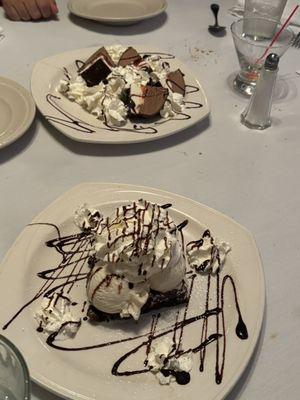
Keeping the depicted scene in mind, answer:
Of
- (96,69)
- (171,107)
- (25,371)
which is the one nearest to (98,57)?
(96,69)

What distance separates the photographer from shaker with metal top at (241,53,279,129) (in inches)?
51.2

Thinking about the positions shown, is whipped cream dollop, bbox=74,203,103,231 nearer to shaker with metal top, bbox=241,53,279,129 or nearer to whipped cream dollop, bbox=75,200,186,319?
whipped cream dollop, bbox=75,200,186,319

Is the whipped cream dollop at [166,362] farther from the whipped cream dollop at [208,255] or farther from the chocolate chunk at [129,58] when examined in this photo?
the chocolate chunk at [129,58]

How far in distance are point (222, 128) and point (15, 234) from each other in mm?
683

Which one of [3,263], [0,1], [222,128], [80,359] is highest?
[0,1]

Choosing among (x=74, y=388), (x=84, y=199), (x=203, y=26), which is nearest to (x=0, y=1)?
(x=203, y=26)

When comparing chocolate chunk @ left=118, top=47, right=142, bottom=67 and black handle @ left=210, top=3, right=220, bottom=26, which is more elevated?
chocolate chunk @ left=118, top=47, right=142, bottom=67

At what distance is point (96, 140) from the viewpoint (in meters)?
1.22

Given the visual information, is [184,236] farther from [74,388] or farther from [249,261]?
[74,388]

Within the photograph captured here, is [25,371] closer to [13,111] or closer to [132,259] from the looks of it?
[132,259]

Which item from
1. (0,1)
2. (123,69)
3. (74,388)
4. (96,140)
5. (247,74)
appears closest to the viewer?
(74,388)

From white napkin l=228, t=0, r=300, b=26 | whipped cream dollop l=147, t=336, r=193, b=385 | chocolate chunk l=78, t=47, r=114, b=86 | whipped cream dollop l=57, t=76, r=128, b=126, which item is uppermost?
chocolate chunk l=78, t=47, r=114, b=86

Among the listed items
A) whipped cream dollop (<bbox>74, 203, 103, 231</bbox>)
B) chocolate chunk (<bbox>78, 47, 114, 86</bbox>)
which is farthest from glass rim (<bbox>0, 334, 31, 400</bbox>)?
chocolate chunk (<bbox>78, 47, 114, 86</bbox>)

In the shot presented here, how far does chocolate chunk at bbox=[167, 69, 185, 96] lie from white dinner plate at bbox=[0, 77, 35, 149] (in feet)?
1.34
